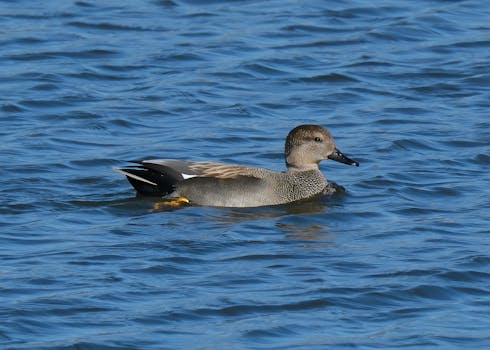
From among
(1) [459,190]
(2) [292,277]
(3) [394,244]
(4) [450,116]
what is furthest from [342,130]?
(2) [292,277]

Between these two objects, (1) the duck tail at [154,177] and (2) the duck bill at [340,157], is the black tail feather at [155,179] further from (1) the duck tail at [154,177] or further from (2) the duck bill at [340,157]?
(2) the duck bill at [340,157]

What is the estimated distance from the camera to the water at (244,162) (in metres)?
10.3

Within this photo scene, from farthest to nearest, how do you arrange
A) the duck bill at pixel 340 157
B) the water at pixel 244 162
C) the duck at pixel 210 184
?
the duck bill at pixel 340 157
the duck at pixel 210 184
the water at pixel 244 162

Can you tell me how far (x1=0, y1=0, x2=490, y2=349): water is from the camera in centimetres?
1030

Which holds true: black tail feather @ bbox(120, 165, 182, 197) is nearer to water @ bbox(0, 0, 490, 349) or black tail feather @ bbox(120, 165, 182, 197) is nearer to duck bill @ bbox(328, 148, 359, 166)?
water @ bbox(0, 0, 490, 349)

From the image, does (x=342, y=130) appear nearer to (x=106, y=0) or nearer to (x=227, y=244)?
(x=227, y=244)

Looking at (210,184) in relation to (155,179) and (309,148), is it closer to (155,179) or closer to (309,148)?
(155,179)

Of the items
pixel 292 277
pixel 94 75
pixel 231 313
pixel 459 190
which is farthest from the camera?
pixel 94 75

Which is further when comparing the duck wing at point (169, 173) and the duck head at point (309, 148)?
the duck head at point (309, 148)

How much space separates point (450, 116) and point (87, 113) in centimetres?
385

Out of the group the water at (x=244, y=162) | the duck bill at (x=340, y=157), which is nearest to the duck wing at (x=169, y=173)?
the water at (x=244, y=162)

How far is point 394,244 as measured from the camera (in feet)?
40.3

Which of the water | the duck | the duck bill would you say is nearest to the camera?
the water

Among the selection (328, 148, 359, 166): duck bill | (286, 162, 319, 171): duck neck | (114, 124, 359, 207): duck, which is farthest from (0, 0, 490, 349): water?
(286, 162, 319, 171): duck neck
